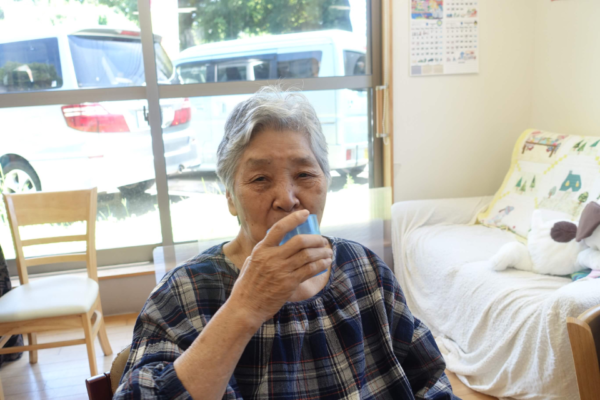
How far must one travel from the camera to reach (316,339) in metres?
0.97

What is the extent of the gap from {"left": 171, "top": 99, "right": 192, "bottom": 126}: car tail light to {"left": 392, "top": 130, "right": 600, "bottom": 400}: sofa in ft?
4.90

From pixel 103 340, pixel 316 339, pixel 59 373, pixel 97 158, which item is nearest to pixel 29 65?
pixel 97 158

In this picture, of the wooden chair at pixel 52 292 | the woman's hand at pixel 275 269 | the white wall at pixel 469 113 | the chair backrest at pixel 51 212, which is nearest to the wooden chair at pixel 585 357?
the woman's hand at pixel 275 269

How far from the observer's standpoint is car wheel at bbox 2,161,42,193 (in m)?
2.95

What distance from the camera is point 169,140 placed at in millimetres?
3047

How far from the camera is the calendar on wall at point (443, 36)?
2.95 m

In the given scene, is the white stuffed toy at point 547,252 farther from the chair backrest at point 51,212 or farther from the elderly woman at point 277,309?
the chair backrest at point 51,212

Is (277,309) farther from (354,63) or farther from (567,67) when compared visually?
(567,67)

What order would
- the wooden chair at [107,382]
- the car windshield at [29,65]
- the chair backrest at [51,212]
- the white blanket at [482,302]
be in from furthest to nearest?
the car windshield at [29,65], the chair backrest at [51,212], the white blanket at [482,302], the wooden chair at [107,382]

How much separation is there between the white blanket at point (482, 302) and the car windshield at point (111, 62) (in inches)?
71.5

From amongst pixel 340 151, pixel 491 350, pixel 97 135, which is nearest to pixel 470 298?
pixel 491 350

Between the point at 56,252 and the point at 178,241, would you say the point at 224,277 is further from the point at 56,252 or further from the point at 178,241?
the point at 56,252

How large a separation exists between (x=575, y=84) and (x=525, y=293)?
5.32 feet

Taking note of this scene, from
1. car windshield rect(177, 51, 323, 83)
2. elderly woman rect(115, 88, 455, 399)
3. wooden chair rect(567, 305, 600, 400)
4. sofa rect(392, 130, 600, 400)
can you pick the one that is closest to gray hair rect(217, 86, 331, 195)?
elderly woman rect(115, 88, 455, 399)
